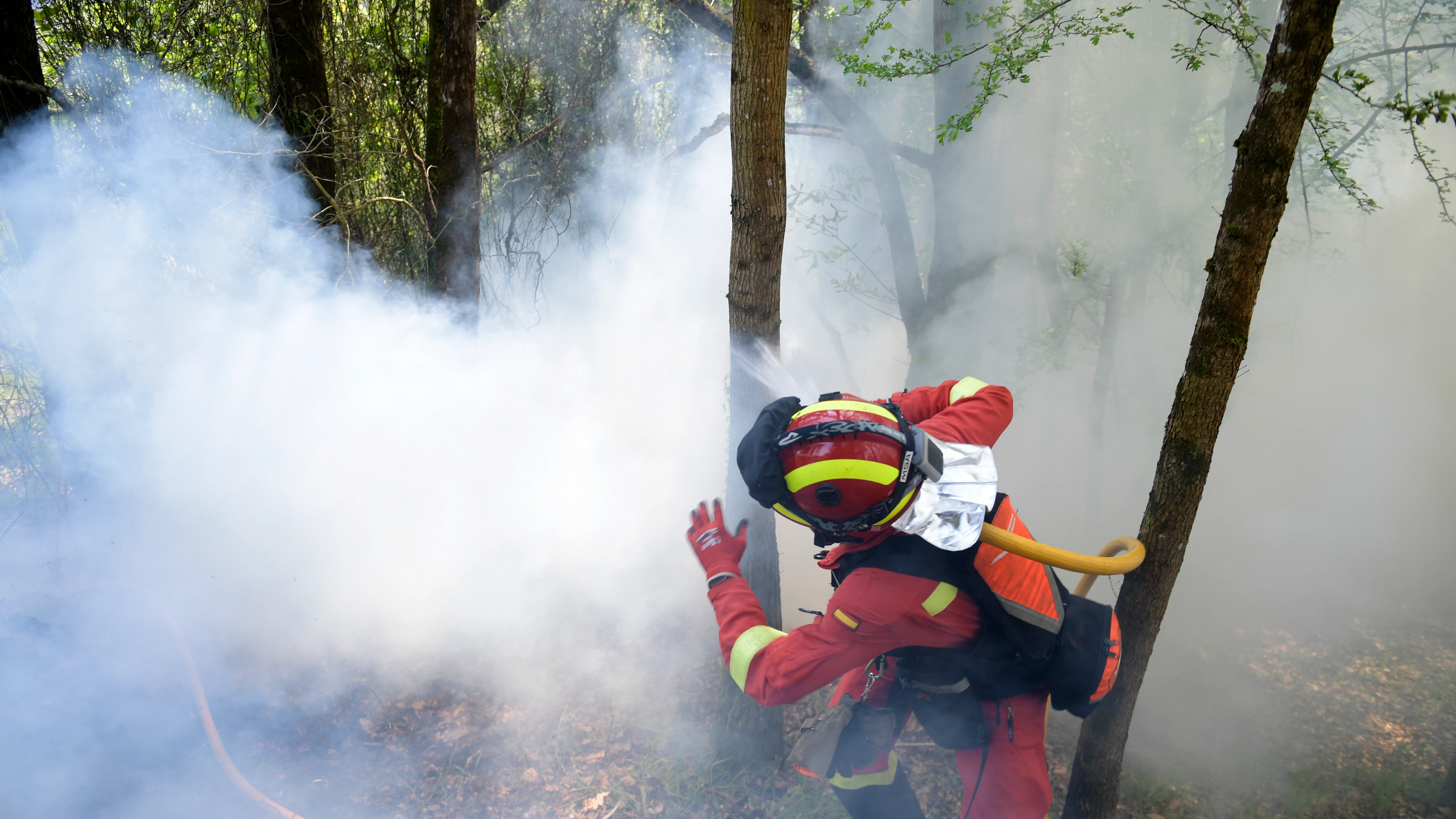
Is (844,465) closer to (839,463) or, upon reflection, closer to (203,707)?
(839,463)

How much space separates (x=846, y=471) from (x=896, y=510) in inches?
9.0

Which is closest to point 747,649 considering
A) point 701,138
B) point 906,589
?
point 906,589

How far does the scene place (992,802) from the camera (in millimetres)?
2492

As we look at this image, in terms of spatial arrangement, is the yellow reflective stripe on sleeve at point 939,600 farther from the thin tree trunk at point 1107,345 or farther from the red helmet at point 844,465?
the thin tree trunk at point 1107,345

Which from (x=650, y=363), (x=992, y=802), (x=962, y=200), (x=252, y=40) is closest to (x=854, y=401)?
(x=992, y=802)

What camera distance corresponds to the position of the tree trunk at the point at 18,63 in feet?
11.2

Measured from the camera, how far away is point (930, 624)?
7.26ft

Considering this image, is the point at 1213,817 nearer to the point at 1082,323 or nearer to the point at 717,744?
the point at 717,744

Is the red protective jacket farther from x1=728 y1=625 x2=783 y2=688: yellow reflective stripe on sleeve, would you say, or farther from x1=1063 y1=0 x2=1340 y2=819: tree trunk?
x1=1063 y1=0 x2=1340 y2=819: tree trunk

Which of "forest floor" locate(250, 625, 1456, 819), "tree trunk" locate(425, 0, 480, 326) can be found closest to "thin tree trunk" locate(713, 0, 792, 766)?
"forest floor" locate(250, 625, 1456, 819)

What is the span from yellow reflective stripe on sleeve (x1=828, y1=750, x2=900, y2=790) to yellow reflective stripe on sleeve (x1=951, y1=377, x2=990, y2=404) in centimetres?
147

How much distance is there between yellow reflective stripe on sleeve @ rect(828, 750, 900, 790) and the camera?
2.78 metres

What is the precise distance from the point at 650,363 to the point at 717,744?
5280 millimetres

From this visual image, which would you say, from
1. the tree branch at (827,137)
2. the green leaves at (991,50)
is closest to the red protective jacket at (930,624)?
the green leaves at (991,50)
